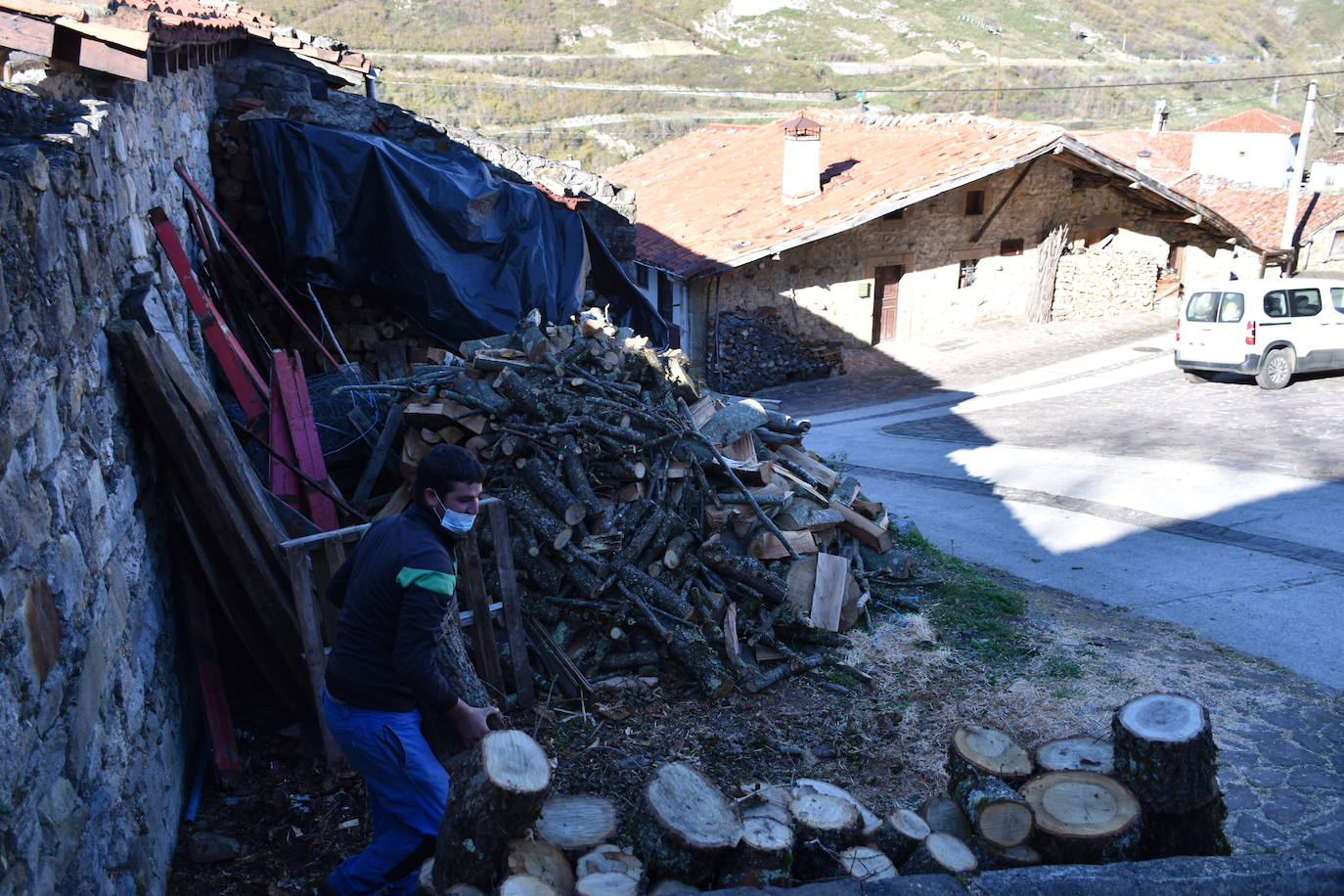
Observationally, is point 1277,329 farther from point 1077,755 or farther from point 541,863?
point 541,863

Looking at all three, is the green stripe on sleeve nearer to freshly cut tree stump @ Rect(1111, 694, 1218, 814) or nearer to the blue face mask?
the blue face mask

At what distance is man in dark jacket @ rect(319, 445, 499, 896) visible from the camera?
10.5ft

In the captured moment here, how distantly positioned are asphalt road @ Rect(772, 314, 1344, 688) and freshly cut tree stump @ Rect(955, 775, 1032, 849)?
369 centimetres

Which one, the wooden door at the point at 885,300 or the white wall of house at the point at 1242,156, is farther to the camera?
the white wall of house at the point at 1242,156

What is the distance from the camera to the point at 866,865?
341 cm

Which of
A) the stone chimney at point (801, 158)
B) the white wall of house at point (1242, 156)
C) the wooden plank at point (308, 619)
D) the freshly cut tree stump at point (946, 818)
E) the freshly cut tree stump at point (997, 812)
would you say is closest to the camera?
the freshly cut tree stump at point (997, 812)

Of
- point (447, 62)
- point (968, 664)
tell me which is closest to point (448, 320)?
point (968, 664)

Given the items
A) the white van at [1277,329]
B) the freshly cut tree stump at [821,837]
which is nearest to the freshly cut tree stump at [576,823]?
the freshly cut tree stump at [821,837]

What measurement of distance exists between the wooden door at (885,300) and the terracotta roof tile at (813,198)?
6.30ft

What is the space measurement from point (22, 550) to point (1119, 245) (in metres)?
24.4

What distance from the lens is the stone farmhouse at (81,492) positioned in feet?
8.21

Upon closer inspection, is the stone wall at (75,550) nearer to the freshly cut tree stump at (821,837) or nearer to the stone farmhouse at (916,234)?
the freshly cut tree stump at (821,837)

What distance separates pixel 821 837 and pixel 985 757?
815 mm

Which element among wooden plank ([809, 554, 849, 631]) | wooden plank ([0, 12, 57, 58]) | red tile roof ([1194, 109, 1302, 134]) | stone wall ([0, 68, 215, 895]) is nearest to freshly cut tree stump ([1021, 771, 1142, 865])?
wooden plank ([809, 554, 849, 631])
